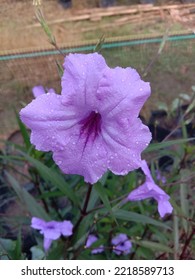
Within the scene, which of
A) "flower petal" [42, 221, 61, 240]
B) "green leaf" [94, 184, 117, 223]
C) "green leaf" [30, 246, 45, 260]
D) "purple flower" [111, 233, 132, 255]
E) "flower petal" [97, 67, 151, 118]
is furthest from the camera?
"purple flower" [111, 233, 132, 255]

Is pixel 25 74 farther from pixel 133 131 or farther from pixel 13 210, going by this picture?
pixel 133 131

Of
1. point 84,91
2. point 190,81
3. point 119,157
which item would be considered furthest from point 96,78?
point 190,81

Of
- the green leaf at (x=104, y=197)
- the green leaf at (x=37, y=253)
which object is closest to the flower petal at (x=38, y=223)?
the green leaf at (x=37, y=253)

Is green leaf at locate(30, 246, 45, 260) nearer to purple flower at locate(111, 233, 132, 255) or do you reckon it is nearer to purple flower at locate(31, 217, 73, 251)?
purple flower at locate(31, 217, 73, 251)

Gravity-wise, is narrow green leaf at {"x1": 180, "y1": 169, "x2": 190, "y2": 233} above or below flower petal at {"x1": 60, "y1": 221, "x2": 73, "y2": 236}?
above

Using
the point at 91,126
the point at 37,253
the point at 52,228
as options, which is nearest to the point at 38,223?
the point at 52,228

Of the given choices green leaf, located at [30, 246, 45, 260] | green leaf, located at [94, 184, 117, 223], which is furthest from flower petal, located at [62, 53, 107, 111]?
green leaf, located at [30, 246, 45, 260]

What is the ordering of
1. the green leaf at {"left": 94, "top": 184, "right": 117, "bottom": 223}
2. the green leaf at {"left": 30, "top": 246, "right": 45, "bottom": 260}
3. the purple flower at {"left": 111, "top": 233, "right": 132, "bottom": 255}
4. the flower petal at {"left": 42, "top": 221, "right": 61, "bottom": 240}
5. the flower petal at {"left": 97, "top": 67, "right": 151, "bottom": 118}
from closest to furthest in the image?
the flower petal at {"left": 97, "top": 67, "right": 151, "bottom": 118}
the green leaf at {"left": 94, "top": 184, "right": 117, "bottom": 223}
the flower petal at {"left": 42, "top": 221, "right": 61, "bottom": 240}
the green leaf at {"left": 30, "top": 246, "right": 45, "bottom": 260}
the purple flower at {"left": 111, "top": 233, "right": 132, "bottom": 255}
